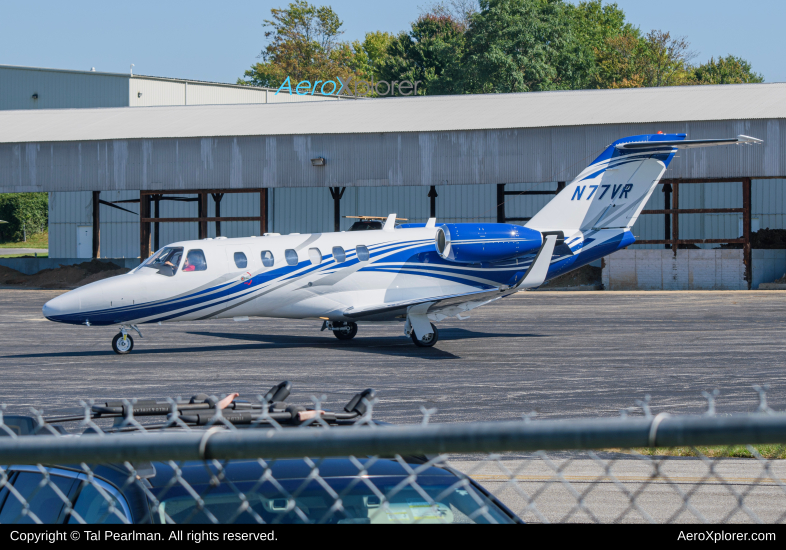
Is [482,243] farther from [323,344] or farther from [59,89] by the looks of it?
[59,89]

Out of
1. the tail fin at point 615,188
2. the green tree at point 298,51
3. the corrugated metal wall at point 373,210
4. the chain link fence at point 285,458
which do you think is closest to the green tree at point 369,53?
the green tree at point 298,51

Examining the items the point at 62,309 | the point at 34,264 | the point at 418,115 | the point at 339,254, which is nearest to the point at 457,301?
the point at 339,254

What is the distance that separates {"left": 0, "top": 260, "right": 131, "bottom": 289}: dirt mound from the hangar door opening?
10360 mm

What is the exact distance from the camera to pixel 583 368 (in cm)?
1698

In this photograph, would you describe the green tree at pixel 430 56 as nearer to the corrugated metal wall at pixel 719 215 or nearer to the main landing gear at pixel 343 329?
the corrugated metal wall at pixel 719 215

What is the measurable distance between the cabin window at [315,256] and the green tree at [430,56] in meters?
58.6

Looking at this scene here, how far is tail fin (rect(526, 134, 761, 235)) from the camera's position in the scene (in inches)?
919

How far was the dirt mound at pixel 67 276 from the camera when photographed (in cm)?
4347

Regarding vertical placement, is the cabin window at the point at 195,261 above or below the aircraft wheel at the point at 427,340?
above

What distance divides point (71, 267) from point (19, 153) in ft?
20.7

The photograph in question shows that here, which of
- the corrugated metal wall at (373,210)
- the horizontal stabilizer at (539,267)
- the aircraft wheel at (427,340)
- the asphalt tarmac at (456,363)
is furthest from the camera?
the corrugated metal wall at (373,210)

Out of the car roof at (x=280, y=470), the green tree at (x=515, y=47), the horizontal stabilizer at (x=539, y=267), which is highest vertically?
the green tree at (x=515, y=47)

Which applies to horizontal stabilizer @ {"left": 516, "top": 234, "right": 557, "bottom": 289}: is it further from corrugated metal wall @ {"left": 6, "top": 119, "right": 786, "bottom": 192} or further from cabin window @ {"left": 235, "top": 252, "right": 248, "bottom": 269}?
corrugated metal wall @ {"left": 6, "top": 119, "right": 786, "bottom": 192}

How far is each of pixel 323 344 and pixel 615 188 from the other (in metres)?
8.85
